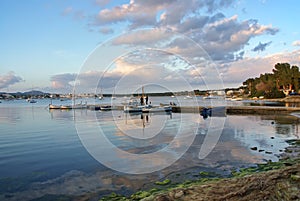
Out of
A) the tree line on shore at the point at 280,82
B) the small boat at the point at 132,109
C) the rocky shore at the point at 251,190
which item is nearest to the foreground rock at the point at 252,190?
the rocky shore at the point at 251,190

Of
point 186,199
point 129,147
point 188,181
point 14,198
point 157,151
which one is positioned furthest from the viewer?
point 129,147

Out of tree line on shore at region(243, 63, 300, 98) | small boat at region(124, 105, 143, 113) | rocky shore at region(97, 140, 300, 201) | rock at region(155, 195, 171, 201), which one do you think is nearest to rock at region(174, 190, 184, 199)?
rocky shore at region(97, 140, 300, 201)

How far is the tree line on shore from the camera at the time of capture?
4218 inches

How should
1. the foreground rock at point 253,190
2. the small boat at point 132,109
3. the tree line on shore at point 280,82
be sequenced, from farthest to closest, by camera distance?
the tree line on shore at point 280,82, the small boat at point 132,109, the foreground rock at point 253,190

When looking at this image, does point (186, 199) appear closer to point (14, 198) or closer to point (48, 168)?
point (14, 198)

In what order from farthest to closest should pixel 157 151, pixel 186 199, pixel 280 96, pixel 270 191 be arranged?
1. pixel 280 96
2. pixel 157 151
3. pixel 186 199
4. pixel 270 191

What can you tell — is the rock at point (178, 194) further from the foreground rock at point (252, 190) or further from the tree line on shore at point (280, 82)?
the tree line on shore at point (280, 82)

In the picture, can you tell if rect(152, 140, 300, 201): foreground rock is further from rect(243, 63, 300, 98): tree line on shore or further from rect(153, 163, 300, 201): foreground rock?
rect(243, 63, 300, 98): tree line on shore

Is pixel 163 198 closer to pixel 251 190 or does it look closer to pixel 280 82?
pixel 251 190

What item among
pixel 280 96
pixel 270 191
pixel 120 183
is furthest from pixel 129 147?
pixel 280 96

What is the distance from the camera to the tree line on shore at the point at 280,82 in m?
107

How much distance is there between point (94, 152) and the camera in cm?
1902

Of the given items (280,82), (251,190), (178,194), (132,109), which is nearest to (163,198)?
(178,194)

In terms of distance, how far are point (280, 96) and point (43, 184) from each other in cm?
11481
